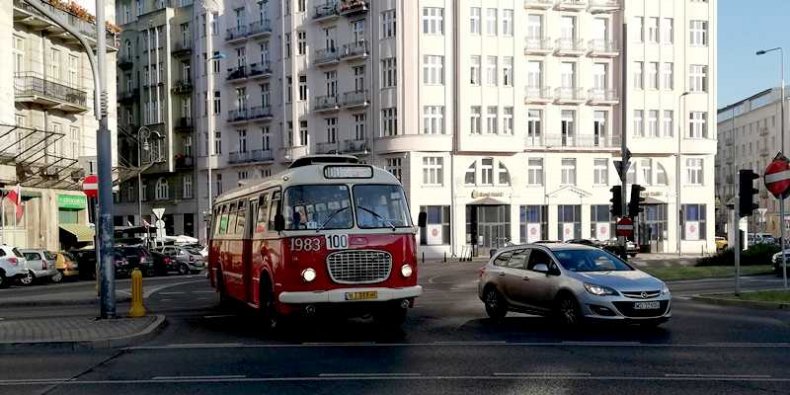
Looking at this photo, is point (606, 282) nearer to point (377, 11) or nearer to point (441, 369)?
point (441, 369)

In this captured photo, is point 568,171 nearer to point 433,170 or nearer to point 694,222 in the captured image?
point 433,170

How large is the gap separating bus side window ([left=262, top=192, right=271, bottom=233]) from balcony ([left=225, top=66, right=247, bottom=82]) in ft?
185

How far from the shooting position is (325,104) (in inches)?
2596

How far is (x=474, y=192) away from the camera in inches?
2437

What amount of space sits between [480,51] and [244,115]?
21.0 m

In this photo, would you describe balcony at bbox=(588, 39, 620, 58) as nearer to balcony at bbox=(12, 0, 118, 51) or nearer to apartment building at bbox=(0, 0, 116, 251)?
apartment building at bbox=(0, 0, 116, 251)

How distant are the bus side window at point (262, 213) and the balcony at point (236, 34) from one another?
56463 millimetres

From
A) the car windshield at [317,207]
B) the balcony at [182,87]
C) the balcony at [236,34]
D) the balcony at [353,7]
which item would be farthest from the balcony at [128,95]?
the car windshield at [317,207]

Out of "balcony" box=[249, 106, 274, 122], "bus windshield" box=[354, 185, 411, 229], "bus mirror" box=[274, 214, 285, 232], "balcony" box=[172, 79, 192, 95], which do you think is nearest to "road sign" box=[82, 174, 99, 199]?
"bus mirror" box=[274, 214, 285, 232]

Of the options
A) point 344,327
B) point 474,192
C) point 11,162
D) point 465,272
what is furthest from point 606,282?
point 474,192

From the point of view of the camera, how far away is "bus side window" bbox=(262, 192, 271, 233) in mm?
15953

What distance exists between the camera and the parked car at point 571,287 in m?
14.9

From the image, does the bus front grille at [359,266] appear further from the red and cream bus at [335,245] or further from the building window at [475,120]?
the building window at [475,120]

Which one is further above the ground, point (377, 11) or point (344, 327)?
point (377, 11)
